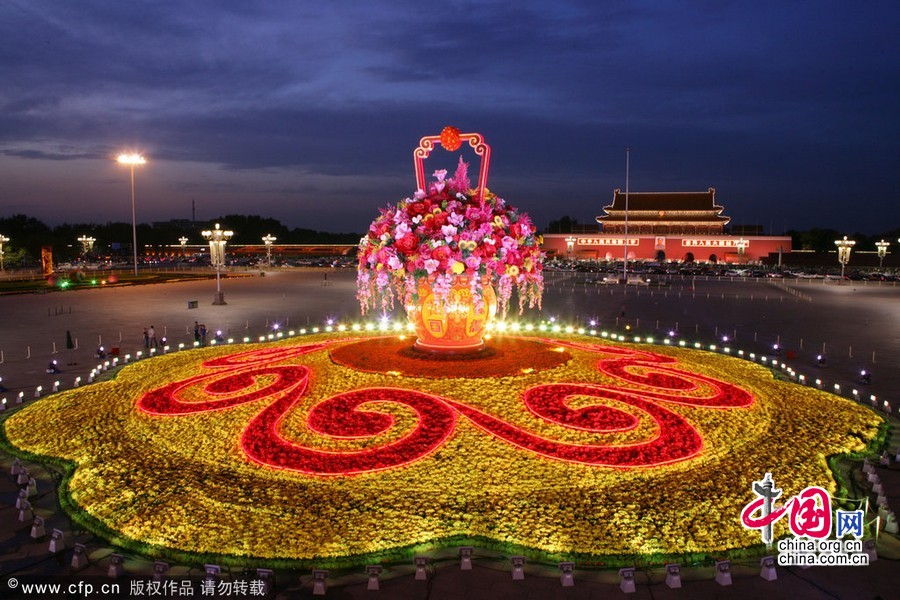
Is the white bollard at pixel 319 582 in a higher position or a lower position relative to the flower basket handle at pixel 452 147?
Result: lower

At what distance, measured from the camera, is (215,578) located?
577 cm

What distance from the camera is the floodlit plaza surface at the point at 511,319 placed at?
19.1 ft

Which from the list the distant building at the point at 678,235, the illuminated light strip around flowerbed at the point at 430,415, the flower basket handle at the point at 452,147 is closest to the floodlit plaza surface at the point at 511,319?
the illuminated light strip around flowerbed at the point at 430,415

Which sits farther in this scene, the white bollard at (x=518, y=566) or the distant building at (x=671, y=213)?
the distant building at (x=671, y=213)

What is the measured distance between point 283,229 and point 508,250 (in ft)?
504

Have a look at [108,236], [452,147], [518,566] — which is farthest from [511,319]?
[108,236]

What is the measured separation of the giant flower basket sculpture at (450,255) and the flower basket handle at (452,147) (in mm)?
20

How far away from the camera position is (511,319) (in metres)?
25.4

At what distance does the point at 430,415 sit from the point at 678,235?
283 ft

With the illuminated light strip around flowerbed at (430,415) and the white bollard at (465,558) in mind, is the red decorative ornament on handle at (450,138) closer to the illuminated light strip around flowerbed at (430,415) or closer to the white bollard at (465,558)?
the illuminated light strip around flowerbed at (430,415)

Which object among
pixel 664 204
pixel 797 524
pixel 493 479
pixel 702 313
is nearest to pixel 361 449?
pixel 493 479

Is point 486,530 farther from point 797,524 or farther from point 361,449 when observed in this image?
point 797,524

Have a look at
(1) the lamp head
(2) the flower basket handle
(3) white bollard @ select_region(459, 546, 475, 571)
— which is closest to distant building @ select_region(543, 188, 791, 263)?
(1) the lamp head

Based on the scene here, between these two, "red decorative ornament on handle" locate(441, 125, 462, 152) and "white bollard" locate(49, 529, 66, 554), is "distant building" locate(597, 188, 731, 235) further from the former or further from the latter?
"white bollard" locate(49, 529, 66, 554)
